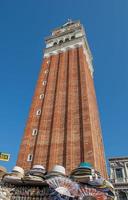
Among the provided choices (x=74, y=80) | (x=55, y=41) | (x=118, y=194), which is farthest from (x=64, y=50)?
(x=118, y=194)

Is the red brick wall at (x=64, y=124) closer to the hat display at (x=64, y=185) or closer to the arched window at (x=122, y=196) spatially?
the arched window at (x=122, y=196)

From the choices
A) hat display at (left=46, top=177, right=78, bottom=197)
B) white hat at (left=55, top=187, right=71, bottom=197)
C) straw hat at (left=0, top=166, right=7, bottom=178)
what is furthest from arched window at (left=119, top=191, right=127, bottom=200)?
straw hat at (left=0, top=166, right=7, bottom=178)

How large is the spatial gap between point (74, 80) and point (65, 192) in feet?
61.2

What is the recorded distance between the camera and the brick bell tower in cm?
2240

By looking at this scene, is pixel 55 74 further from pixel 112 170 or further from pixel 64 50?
pixel 112 170

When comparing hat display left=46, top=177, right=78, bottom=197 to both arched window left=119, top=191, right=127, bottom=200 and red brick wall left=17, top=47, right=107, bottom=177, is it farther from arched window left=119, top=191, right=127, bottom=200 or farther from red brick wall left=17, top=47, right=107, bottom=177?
arched window left=119, top=191, right=127, bottom=200

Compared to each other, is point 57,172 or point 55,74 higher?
point 55,74

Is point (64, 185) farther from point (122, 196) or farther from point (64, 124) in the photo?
point (122, 196)

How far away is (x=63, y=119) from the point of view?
2609 centimetres

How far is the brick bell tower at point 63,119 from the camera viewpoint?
22405 millimetres

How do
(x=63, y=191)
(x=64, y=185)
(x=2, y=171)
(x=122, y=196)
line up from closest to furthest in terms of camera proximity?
(x=63, y=191), (x=64, y=185), (x=2, y=171), (x=122, y=196)

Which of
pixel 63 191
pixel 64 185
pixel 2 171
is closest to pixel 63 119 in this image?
pixel 2 171

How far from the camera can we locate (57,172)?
16.0 meters

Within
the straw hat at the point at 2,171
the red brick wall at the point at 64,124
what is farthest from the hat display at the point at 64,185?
the red brick wall at the point at 64,124
